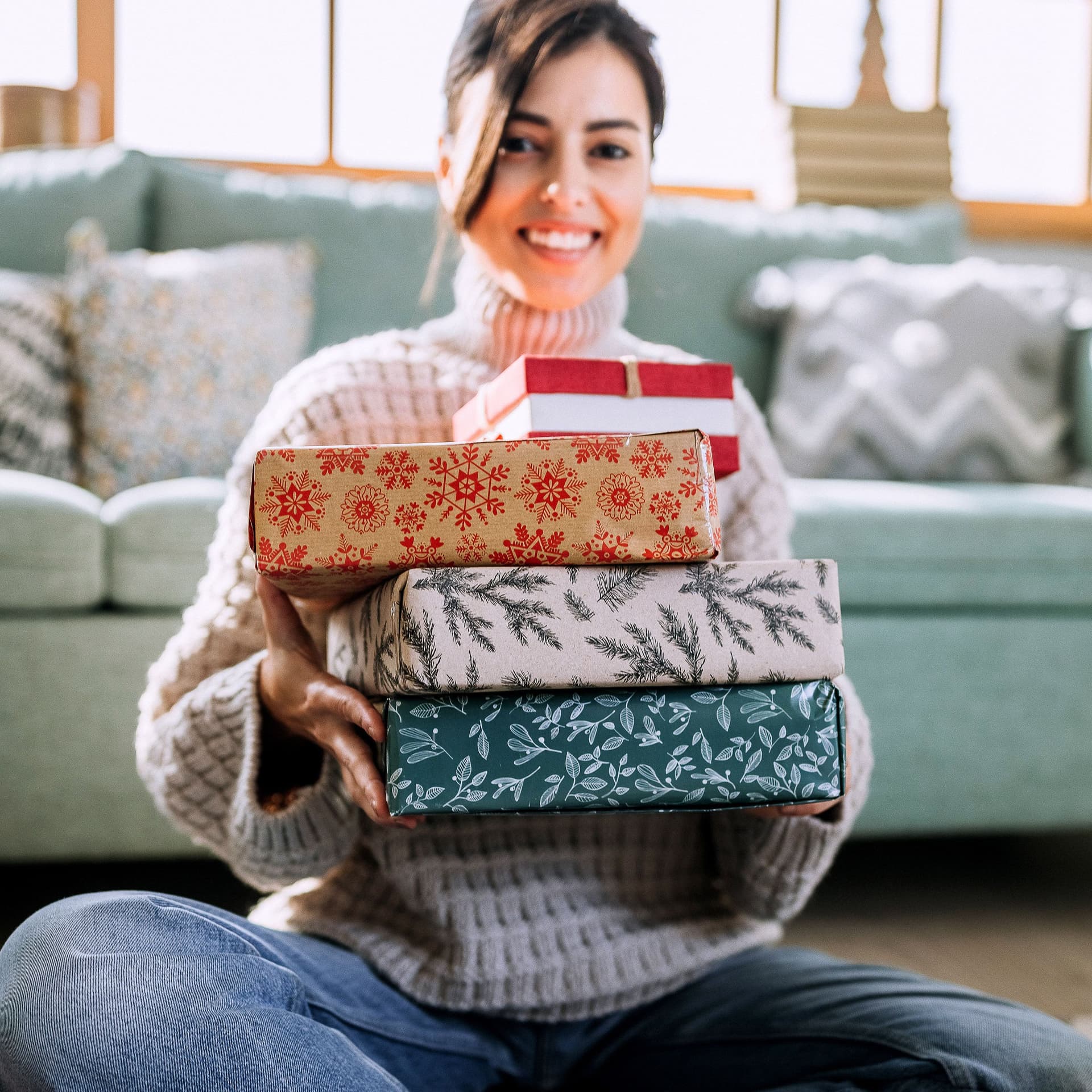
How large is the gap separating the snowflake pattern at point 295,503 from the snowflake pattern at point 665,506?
0.17 metres

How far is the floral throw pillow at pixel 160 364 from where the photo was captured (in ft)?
5.68

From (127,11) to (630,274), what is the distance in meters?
1.36

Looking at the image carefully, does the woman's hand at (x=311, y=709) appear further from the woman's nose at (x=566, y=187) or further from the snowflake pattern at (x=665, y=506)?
the woman's nose at (x=566, y=187)

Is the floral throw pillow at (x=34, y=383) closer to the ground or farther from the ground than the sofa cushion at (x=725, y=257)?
closer to the ground

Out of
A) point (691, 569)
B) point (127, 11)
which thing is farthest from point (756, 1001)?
point (127, 11)

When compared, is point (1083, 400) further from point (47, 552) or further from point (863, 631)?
point (47, 552)

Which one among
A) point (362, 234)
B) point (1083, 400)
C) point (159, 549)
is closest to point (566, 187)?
point (159, 549)

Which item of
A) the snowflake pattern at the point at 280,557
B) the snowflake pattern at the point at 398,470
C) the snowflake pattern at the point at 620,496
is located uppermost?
the snowflake pattern at the point at 398,470

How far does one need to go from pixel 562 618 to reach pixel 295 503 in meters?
0.16

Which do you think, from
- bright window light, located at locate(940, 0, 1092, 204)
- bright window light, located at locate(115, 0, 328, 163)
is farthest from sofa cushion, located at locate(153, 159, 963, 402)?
bright window light, located at locate(940, 0, 1092, 204)

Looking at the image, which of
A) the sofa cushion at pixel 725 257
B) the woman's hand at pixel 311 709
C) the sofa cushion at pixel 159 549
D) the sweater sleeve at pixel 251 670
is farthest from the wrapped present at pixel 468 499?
the sofa cushion at pixel 725 257

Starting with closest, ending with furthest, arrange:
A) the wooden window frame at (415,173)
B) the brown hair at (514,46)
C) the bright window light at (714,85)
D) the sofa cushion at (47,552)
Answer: the brown hair at (514,46) < the sofa cushion at (47,552) < the wooden window frame at (415,173) < the bright window light at (714,85)

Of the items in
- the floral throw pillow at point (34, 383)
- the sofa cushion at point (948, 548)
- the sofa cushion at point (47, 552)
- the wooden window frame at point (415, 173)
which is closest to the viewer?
the sofa cushion at point (47, 552)

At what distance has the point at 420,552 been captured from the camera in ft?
2.08
